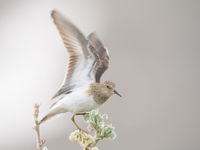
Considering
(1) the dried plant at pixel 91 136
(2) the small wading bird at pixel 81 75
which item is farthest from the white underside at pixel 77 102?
(1) the dried plant at pixel 91 136

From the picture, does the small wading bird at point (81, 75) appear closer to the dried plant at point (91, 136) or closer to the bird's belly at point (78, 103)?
the bird's belly at point (78, 103)

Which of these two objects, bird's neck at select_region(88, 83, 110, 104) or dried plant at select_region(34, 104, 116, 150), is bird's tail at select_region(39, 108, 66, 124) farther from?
dried plant at select_region(34, 104, 116, 150)

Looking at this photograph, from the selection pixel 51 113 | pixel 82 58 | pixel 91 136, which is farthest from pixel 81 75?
pixel 91 136

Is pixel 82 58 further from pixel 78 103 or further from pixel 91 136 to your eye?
pixel 91 136

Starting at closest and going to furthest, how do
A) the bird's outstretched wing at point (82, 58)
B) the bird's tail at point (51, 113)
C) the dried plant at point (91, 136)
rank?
the dried plant at point (91, 136) < the bird's tail at point (51, 113) < the bird's outstretched wing at point (82, 58)

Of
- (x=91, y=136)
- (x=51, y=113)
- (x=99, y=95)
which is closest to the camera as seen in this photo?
(x=91, y=136)

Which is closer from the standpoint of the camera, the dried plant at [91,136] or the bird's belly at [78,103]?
the dried plant at [91,136]

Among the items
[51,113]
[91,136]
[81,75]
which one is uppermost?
[81,75]

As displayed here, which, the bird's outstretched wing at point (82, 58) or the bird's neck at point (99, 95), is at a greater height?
the bird's outstretched wing at point (82, 58)

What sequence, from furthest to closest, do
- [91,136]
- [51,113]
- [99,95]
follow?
[99,95] < [51,113] < [91,136]
